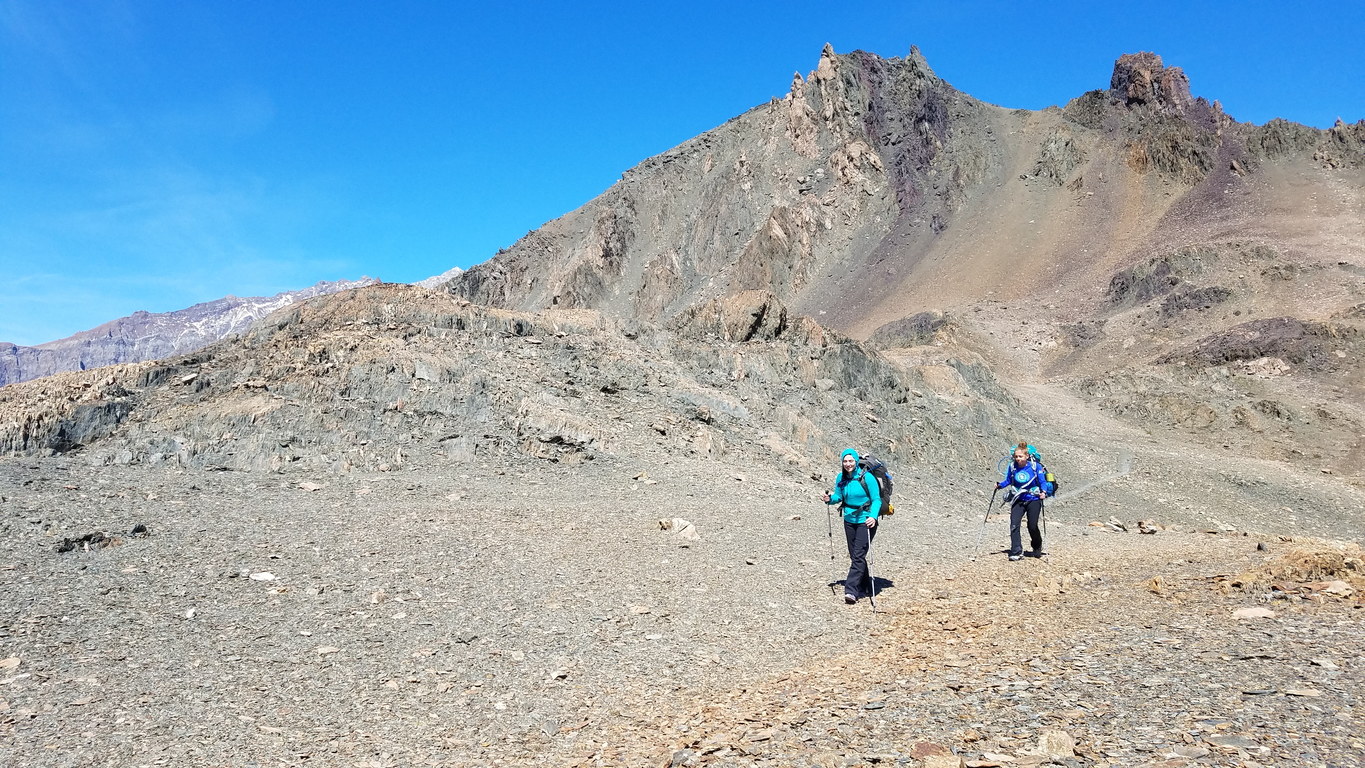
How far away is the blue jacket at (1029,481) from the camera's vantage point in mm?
11523

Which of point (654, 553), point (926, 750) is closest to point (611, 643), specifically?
point (654, 553)

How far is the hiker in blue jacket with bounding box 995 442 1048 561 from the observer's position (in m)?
11.5

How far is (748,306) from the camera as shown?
84.7 feet

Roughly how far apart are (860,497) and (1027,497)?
3.88 meters

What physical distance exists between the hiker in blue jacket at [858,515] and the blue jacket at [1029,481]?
3690 mm

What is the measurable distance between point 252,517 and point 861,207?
8183 centimetres

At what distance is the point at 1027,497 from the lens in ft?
37.7

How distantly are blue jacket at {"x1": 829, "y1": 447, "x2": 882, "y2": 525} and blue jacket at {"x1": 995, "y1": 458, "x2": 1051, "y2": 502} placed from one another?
3676 mm

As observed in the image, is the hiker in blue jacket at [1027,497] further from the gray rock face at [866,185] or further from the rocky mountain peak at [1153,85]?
the rocky mountain peak at [1153,85]

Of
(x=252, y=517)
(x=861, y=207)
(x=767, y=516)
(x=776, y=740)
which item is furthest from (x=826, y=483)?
(x=861, y=207)

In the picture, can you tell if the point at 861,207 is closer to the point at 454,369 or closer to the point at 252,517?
the point at 454,369

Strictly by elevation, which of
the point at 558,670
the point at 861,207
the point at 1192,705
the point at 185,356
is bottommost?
the point at 558,670

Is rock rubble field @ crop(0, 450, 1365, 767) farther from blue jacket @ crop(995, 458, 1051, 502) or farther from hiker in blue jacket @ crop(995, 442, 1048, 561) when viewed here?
blue jacket @ crop(995, 458, 1051, 502)

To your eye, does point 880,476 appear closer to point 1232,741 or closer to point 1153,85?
point 1232,741
